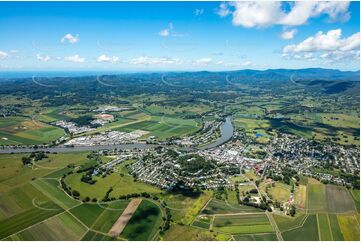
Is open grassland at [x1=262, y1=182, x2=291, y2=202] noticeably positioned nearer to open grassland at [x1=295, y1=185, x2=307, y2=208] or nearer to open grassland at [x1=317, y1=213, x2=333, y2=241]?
open grassland at [x1=295, y1=185, x2=307, y2=208]

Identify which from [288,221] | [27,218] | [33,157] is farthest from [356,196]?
[33,157]

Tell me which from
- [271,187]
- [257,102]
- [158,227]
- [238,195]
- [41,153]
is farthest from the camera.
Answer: [257,102]

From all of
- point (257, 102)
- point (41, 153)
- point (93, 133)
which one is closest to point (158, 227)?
point (41, 153)

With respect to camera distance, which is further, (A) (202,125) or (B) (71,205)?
(A) (202,125)

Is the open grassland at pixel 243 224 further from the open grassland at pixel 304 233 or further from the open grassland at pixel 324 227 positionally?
the open grassland at pixel 324 227

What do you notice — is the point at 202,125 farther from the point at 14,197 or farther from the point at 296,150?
the point at 14,197

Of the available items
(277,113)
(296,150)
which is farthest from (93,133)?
(277,113)

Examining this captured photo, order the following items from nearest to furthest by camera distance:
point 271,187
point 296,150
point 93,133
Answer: point 271,187
point 296,150
point 93,133
